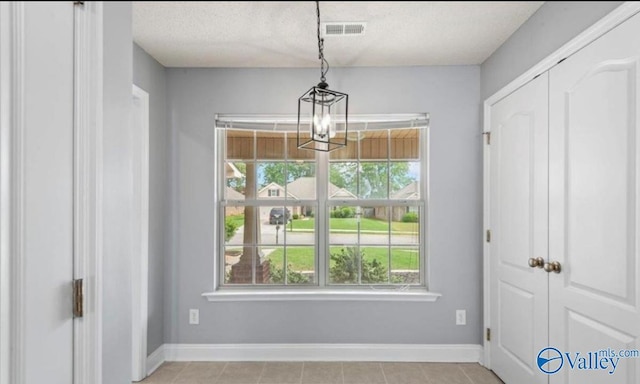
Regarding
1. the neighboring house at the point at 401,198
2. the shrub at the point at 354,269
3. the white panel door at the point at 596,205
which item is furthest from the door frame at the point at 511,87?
the shrub at the point at 354,269

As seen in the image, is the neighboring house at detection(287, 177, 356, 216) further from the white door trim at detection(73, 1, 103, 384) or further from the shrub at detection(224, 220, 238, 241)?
the white door trim at detection(73, 1, 103, 384)

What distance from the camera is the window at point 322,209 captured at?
2441mm

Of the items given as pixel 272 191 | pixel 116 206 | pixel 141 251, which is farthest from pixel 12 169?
pixel 272 191

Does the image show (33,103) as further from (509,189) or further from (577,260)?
(509,189)

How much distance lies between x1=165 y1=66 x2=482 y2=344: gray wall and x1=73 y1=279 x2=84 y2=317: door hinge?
5.91 ft

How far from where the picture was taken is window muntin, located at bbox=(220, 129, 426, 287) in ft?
8.01

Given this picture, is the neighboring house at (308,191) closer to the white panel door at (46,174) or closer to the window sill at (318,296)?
the window sill at (318,296)

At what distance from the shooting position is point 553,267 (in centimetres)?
150

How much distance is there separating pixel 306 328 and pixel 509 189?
1574mm

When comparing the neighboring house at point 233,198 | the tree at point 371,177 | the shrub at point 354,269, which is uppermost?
the tree at point 371,177

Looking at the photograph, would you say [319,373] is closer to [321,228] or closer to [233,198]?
[321,228]

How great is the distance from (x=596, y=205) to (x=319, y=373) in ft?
5.73
